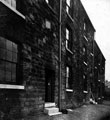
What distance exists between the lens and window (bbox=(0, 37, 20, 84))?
8.62 metres

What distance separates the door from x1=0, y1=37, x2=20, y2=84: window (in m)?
4.01

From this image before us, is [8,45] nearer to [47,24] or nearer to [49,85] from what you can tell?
[47,24]

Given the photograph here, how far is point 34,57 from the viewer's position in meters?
10.8

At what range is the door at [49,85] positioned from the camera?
1338 cm

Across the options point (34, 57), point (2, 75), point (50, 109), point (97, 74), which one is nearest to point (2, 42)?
point (2, 75)

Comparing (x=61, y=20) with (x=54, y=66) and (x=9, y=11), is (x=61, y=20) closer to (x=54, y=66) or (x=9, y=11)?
(x=54, y=66)

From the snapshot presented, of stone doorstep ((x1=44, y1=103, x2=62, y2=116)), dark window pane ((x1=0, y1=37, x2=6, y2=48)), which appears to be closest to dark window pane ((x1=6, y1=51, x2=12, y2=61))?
dark window pane ((x1=0, y1=37, x2=6, y2=48))

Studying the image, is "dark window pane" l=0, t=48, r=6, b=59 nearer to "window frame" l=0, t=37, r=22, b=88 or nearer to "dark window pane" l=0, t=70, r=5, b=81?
"window frame" l=0, t=37, r=22, b=88

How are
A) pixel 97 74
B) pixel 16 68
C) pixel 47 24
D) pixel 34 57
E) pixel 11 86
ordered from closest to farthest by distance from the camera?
pixel 11 86, pixel 16 68, pixel 34 57, pixel 47 24, pixel 97 74

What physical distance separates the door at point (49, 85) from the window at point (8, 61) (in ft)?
13.1

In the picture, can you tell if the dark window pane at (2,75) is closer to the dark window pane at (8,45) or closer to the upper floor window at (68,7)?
the dark window pane at (8,45)

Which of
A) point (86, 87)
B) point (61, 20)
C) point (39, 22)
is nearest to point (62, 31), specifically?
point (61, 20)

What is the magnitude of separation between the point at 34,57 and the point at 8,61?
198cm

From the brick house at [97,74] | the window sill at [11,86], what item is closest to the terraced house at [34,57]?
the window sill at [11,86]
